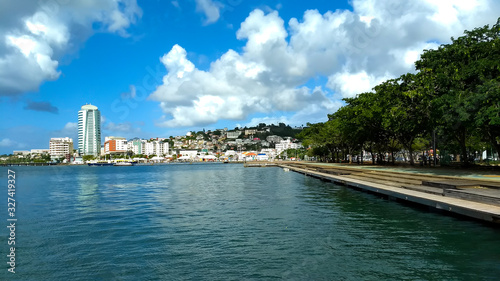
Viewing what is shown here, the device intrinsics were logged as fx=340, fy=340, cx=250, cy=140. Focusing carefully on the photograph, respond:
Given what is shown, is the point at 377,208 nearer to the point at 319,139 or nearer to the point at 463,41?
the point at 463,41

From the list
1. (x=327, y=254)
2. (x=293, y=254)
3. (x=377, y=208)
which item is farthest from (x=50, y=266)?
(x=377, y=208)

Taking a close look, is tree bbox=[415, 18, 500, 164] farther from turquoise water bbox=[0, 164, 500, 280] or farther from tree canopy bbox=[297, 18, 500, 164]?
turquoise water bbox=[0, 164, 500, 280]

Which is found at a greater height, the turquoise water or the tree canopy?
the tree canopy

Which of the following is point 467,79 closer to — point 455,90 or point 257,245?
point 455,90

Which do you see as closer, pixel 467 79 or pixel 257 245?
pixel 257 245

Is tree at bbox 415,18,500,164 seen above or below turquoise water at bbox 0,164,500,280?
above

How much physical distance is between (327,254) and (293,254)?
127 centimetres

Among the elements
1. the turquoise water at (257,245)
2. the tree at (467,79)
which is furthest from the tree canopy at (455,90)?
the turquoise water at (257,245)

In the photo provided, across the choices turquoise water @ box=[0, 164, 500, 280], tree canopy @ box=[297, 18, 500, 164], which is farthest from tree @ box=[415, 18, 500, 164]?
turquoise water @ box=[0, 164, 500, 280]

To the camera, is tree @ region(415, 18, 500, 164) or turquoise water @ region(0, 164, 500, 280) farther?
tree @ region(415, 18, 500, 164)

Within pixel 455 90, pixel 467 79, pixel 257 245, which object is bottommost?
pixel 257 245

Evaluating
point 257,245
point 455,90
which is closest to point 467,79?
point 455,90

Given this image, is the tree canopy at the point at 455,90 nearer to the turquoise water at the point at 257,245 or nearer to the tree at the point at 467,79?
the tree at the point at 467,79

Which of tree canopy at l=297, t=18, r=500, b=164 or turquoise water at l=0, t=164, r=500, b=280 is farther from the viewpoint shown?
tree canopy at l=297, t=18, r=500, b=164
